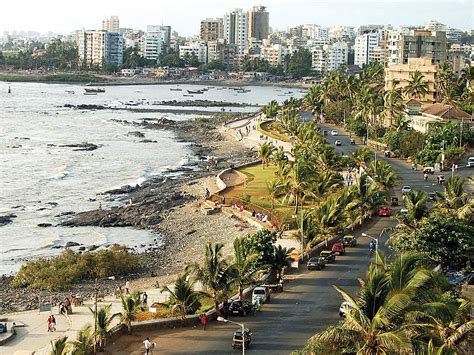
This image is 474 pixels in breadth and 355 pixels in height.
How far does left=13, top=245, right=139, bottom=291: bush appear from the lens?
42.1 meters

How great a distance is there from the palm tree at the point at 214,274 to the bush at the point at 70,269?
12.3 m

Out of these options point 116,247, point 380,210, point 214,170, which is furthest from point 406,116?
point 116,247

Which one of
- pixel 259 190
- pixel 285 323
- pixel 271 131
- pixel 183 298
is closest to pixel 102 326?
pixel 183 298

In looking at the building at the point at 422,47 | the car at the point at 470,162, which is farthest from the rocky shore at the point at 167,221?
the building at the point at 422,47

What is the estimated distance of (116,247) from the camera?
4884 cm

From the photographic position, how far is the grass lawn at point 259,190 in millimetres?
55719

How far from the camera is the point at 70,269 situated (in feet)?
142

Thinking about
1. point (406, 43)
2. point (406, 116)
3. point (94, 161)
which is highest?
point (406, 43)

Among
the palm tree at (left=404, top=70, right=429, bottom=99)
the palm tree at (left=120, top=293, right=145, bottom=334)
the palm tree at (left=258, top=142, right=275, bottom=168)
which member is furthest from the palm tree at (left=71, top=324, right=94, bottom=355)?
the palm tree at (left=404, top=70, right=429, bottom=99)

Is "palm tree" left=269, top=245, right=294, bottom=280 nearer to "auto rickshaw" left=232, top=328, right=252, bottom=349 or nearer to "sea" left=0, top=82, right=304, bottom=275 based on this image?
"auto rickshaw" left=232, top=328, right=252, bottom=349

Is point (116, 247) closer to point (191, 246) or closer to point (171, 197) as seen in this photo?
point (191, 246)

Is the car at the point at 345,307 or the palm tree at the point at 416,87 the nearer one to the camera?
the car at the point at 345,307

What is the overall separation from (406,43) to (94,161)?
61.7 meters

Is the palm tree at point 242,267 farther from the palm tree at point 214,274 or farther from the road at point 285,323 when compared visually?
the road at point 285,323
